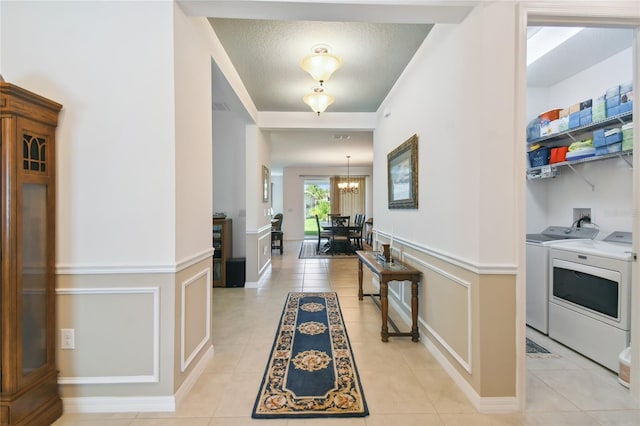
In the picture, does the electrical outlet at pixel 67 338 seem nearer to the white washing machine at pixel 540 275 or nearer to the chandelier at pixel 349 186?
the white washing machine at pixel 540 275

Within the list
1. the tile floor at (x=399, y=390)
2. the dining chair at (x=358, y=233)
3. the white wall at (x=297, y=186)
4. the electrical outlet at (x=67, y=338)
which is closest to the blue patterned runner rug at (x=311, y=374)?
the tile floor at (x=399, y=390)

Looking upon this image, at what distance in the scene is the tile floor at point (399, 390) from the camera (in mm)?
1626

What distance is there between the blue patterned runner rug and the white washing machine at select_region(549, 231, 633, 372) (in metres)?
1.81

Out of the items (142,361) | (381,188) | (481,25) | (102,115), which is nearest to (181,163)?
(102,115)

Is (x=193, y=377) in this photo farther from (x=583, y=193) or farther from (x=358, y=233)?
(x=358, y=233)

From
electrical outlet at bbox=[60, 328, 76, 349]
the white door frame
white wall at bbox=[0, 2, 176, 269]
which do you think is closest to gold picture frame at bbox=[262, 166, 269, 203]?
white wall at bbox=[0, 2, 176, 269]

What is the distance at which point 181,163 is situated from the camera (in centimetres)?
182

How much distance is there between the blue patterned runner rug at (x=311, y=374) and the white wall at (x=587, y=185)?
2.56 meters

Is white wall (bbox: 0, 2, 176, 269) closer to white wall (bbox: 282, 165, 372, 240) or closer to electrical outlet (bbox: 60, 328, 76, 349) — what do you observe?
electrical outlet (bbox: 60, 328, 76, 349)

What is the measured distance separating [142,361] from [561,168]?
4.05 meters

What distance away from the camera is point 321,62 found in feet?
8.21

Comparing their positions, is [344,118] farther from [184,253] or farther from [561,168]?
[184,253]

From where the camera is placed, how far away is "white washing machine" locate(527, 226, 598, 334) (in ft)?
8.71

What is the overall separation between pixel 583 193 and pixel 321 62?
2810 mm
